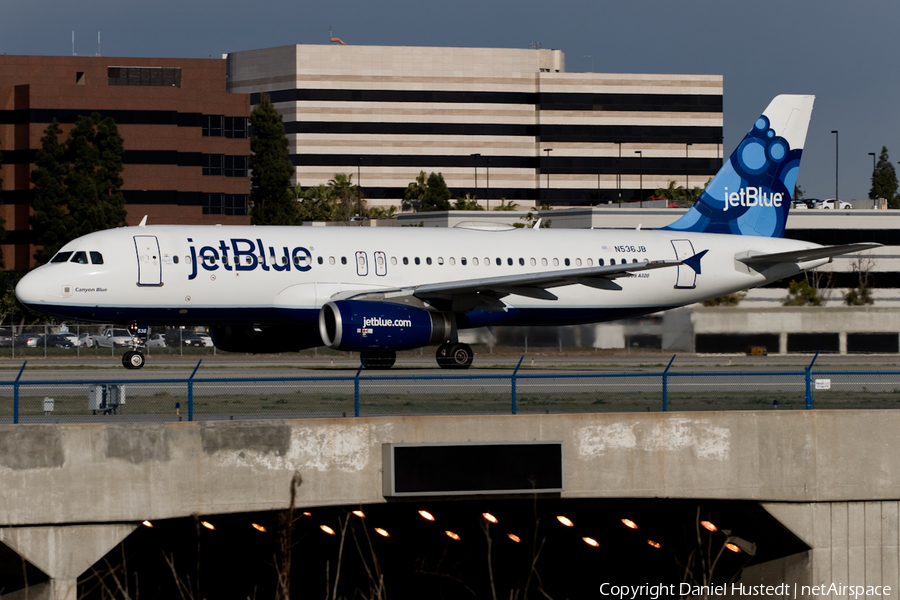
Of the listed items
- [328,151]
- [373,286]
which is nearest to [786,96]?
[373,286]

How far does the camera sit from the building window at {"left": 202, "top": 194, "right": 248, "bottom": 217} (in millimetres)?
99000

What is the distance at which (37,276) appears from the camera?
99.6 ft

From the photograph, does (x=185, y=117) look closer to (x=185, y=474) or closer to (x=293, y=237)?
(x=293, y=237)

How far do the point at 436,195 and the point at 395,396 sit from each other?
114318mm

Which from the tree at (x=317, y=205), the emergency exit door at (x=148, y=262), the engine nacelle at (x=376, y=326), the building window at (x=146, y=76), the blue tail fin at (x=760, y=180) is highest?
the building window at (x=146, y=76)

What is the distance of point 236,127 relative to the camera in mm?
101875

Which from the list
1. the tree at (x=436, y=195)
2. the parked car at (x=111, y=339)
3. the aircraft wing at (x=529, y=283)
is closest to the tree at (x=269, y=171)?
the parked car at (x=111, y=339)

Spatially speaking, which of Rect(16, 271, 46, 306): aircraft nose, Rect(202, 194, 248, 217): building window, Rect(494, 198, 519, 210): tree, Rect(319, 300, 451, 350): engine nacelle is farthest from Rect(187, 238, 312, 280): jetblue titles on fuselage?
Rect(494, 198, 519, 210): tree

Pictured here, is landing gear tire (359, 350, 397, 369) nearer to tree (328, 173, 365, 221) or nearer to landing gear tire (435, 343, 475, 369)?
landing gear tire (435, 343, 475, 369)

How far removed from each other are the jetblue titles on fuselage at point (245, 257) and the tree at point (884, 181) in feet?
451

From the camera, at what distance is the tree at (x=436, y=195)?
132m

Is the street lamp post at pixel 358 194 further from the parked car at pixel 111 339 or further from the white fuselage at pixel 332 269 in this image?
the white fuselage at pixel 332 269

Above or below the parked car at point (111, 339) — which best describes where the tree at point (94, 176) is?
above

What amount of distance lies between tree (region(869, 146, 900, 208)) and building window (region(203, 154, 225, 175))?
91771 mm
